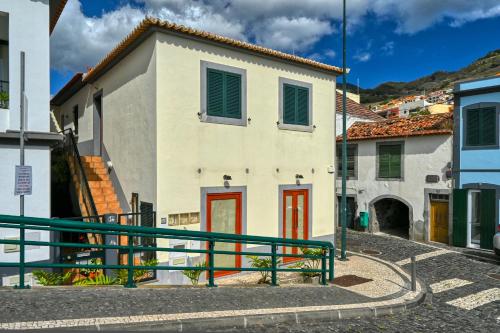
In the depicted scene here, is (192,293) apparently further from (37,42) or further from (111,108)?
(111,108)

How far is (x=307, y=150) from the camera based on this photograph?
11922mm

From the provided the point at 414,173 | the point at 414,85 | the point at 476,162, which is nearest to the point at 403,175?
the point at 414,173

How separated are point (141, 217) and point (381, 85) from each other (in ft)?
387

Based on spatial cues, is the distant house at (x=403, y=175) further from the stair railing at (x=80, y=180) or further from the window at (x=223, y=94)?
the stair railing at (x=80, y=180)

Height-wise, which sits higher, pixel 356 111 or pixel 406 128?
pixel 356 111

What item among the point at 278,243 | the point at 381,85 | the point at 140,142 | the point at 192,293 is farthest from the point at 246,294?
the point at 381,85

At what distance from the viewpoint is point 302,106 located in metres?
11.7

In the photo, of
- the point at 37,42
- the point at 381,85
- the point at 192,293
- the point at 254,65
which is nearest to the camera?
the point at 192,293

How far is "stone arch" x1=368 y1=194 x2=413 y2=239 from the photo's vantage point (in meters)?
17.8

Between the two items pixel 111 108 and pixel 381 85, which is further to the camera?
pixel 381 85

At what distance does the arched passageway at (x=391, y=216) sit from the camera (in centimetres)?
1814

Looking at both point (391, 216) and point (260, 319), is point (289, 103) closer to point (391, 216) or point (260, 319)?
point (260, 319)

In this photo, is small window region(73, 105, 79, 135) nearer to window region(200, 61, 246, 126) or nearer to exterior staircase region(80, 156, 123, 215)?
exterior staircase region(80, 156, 123, 215)

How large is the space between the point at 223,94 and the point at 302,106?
325 centimetres
